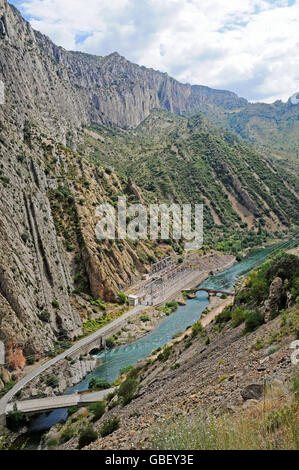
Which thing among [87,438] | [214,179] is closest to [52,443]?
[87,438]

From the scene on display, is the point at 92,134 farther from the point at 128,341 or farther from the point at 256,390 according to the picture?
the point at 256,390

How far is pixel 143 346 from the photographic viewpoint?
45875 mm

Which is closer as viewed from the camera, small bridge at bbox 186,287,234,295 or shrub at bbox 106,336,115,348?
shrub at bbox 106,336,115,348

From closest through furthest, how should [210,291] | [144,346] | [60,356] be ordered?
[60,356]
[144,346]
[210,291]

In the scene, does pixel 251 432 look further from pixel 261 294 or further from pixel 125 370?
Answer: pixel 125 370

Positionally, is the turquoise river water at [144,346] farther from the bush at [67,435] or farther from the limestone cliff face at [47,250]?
the bush at [67,435]

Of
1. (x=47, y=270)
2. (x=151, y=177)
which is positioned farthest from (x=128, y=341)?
(x=151, y=177)

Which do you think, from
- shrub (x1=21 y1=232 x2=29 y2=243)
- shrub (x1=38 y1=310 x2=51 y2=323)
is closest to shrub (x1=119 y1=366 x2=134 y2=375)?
shrub (x1=38 y1=310 x2=51 y2=323)

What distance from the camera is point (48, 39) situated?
17375cm

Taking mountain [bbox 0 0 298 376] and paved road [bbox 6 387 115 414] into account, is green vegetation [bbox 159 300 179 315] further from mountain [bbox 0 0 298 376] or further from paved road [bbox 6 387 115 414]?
paved road [bbox 6 387 115 414]

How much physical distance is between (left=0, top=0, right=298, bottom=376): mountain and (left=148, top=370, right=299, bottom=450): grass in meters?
32.8

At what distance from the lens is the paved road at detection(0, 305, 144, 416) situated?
31309 mm
